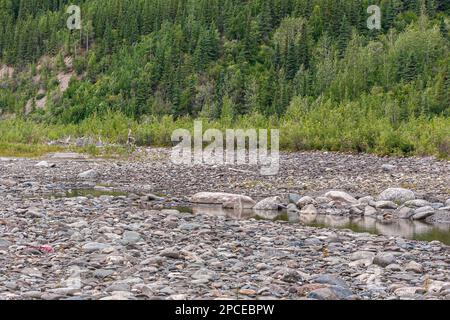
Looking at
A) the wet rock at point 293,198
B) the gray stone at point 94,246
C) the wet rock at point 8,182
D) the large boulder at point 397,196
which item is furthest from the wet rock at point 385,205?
the wet rock at point 8,182

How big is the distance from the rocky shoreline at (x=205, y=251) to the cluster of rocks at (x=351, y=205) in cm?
6

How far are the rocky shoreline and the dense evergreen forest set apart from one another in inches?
1802

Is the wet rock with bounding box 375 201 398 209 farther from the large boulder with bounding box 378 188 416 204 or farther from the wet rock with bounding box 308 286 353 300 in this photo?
the wet rock with bounding box 308 286 353 300

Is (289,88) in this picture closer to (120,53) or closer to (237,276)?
(120,53)

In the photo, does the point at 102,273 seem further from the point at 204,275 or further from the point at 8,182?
the point at 8,182

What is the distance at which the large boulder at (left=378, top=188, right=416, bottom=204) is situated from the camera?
21.3 metres

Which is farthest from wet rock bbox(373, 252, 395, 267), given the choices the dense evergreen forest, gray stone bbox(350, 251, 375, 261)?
the dense evergreen forest

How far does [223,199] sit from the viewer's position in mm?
21203

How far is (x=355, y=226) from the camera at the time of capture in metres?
17.0

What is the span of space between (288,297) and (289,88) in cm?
9151

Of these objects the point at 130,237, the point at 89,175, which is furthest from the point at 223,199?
the point at 89,175

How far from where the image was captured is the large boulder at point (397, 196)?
2131 centimetres

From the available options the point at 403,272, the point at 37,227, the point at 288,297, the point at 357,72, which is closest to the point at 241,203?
the point at 37,227

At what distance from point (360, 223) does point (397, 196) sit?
170 inches
